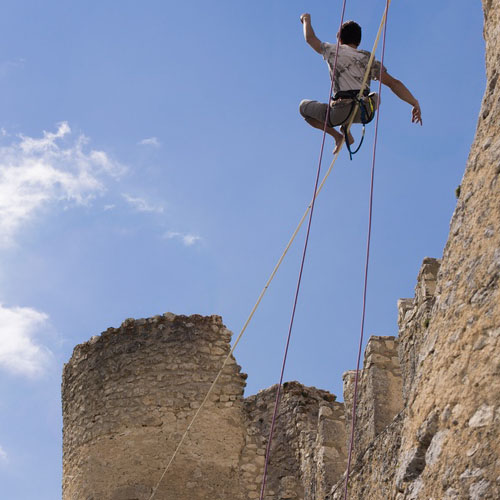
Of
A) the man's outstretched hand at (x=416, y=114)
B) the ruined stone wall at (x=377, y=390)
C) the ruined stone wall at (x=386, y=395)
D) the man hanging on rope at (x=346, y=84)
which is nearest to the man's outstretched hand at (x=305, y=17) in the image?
the man hanging on rope at (x=346, y=84)

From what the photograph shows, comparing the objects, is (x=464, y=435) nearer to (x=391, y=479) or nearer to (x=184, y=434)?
(x=391, y=479)

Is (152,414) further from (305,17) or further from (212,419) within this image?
(305,17)

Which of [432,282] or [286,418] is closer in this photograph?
[432,282]

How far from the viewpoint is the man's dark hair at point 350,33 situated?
33.9ft

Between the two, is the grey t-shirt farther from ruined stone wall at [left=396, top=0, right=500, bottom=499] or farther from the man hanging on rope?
ruined stone wall at [left=396, top=0, right=500, bottom=499]

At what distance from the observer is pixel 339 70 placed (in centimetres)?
1011

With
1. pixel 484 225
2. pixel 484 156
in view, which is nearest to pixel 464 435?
pixel 484 225

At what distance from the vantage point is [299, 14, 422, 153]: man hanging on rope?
10.0 meters

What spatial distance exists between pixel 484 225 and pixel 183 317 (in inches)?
317

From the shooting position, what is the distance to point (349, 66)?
10.1 metres

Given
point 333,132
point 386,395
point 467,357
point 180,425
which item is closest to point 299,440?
point 180,425

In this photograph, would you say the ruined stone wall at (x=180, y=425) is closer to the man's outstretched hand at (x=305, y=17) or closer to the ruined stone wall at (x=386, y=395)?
the ruined stone wall at (x=386, y=395)

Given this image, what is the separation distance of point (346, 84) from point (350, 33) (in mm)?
571

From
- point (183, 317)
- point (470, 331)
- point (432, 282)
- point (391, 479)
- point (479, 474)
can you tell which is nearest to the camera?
point (479, 474)
